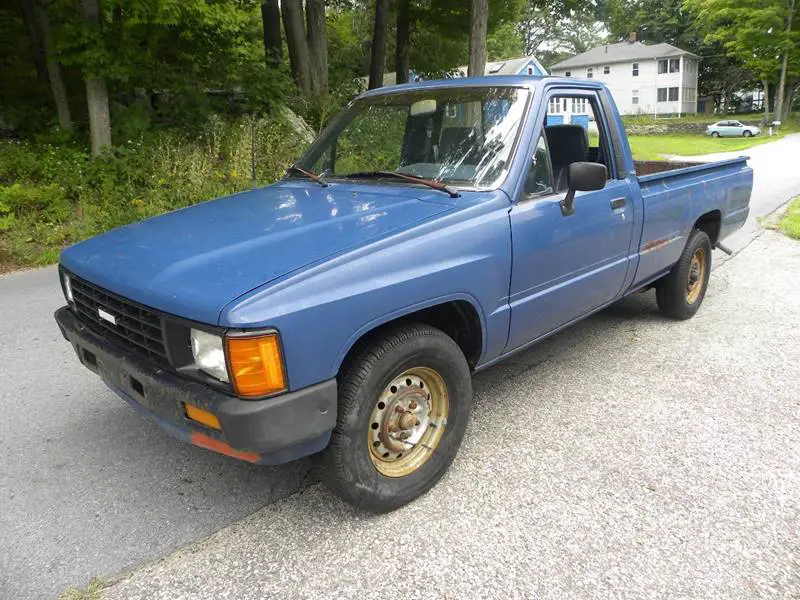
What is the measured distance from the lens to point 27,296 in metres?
6.33

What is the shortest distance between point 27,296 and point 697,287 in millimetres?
6312

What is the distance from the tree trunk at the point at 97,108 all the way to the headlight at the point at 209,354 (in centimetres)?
885

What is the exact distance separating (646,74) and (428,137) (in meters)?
66.0

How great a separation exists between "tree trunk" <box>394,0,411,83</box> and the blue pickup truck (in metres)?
17.0

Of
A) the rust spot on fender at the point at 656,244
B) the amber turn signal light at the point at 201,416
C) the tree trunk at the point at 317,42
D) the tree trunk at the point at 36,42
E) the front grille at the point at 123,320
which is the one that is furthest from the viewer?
the tree trunk at the point at 317,42

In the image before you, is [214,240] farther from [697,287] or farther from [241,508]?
[697,287]

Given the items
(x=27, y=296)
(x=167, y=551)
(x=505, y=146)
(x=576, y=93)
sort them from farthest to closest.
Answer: (x=27, y=296) < (x=576, y=93) < (x=505, y=146) < (x=167, y=551)

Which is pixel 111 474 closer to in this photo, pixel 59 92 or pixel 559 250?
pixel 559 250

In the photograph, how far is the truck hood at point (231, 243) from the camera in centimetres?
236

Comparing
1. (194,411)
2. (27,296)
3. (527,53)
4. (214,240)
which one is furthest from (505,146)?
(527,53)

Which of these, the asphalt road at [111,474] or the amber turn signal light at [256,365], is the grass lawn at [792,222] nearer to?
the asphalt road at [111,474]

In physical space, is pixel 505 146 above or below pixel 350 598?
above

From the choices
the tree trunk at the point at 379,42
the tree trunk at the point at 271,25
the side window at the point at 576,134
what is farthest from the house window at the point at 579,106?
the tree trunk at the point at 379,42

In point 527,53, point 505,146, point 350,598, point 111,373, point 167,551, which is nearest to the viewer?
point 350,598
